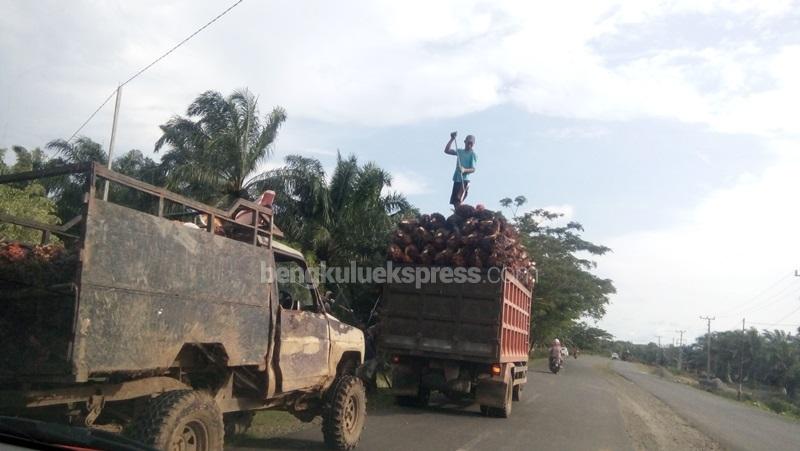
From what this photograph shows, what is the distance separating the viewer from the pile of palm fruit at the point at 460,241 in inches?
436

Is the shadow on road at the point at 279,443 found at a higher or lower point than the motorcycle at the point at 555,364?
higher

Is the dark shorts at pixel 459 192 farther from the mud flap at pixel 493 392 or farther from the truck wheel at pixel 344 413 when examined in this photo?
the truck wheel at pixel 344 413

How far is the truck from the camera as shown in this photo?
1065 centimetres

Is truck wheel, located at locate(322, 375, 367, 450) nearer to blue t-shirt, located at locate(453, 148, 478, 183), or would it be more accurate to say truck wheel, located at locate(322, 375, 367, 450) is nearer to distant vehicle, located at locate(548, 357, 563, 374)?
blue t-shirt, located at locate(453, 148, 478, 183)

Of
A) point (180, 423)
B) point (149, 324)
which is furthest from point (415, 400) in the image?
point (149, 324)

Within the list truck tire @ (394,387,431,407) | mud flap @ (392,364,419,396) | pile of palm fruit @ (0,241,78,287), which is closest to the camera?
pile of palm fruit @ (0,241,78,287)

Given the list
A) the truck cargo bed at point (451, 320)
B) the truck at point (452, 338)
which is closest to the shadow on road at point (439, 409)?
the truck at point (452, 338)

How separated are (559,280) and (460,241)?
74.7ft

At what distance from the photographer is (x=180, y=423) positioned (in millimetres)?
4809

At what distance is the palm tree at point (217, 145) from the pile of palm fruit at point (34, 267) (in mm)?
14885

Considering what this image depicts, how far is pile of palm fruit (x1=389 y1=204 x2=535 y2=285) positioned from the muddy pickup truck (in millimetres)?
4985

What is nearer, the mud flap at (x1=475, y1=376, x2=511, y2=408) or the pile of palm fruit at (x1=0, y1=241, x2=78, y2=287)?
the pile of palm fruit at (x1=0, y1=241, x2=78, y2=287)

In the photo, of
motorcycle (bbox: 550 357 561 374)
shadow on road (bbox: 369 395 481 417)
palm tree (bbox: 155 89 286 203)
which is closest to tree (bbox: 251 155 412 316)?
palm tree (bbox: 155 89 286 203)

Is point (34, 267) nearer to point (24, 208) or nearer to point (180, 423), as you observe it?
point (180, 423)
